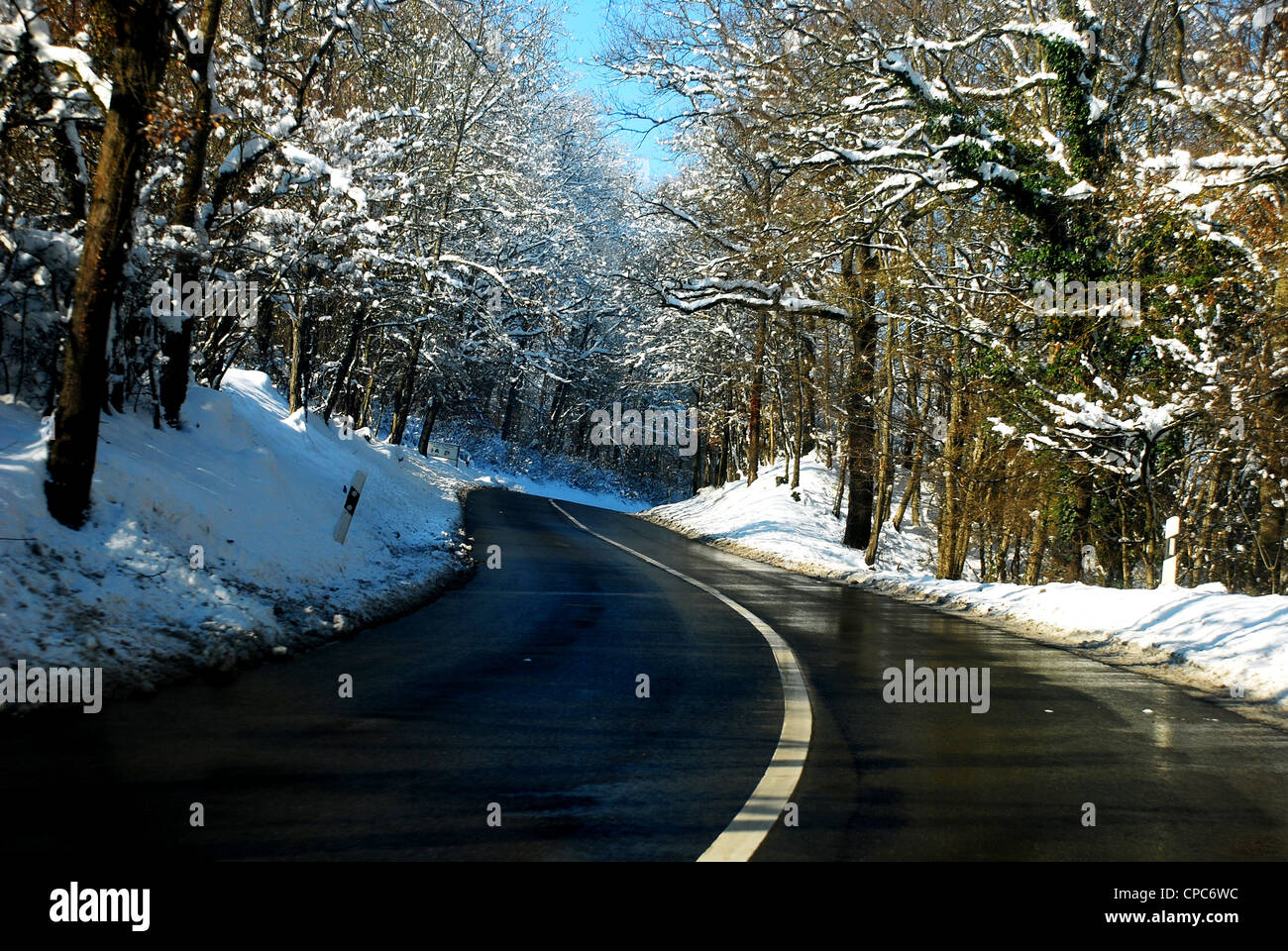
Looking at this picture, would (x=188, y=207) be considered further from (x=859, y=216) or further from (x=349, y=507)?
(x=859, y=216)

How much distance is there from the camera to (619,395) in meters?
63.8

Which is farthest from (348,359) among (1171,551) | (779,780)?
(779,780)

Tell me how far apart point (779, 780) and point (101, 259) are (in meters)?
6.57

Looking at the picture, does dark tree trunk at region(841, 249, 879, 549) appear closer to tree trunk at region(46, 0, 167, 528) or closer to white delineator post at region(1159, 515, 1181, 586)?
white delineator post at region(1159, 515, 1181, 586)

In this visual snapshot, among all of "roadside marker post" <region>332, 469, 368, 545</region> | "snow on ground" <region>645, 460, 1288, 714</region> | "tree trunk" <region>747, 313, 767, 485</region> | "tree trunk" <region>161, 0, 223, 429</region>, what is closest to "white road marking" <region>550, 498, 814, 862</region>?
"snow on ground" <region>645, 460, 1288, 714</region>

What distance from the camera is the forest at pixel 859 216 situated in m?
9.06

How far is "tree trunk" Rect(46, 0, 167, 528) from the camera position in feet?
24.2

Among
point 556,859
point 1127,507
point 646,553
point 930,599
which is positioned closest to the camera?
point 556,859

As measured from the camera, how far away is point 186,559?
8133 mm

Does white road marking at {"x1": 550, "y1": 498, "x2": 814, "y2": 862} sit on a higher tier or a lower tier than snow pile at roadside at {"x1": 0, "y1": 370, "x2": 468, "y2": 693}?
lower

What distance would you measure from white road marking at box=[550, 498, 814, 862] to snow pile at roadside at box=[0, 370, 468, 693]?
13.4 feet
